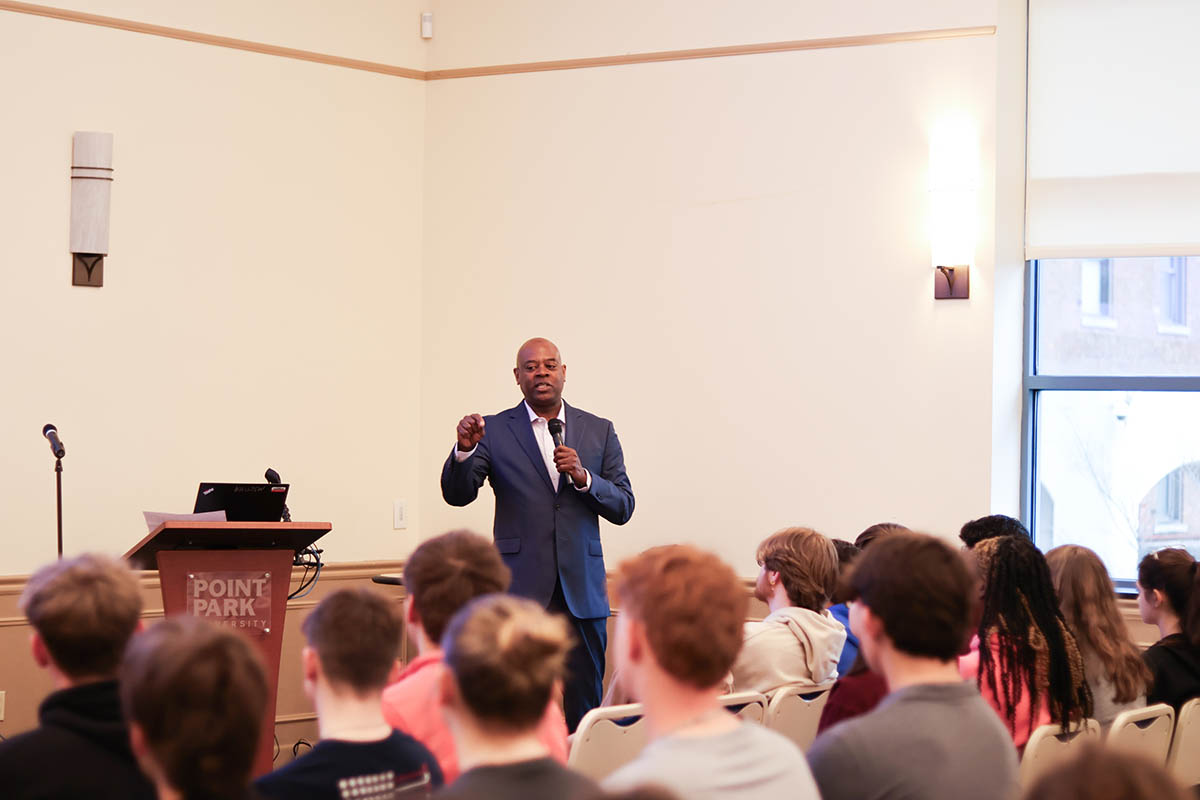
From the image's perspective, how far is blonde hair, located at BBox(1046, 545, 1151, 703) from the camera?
128 inches

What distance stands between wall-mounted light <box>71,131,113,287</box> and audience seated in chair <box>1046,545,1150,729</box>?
4.19 m

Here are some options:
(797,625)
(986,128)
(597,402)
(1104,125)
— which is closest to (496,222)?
(597,402)

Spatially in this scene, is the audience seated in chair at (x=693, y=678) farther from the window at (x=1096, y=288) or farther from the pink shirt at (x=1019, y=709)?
the window at (x=1096, y=288)

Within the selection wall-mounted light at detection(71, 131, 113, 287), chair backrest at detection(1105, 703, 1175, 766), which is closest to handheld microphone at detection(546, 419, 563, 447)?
chair backrest at detection(1105, 703, 1175, 766)

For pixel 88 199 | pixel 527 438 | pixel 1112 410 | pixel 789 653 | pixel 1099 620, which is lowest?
pixel 789 653

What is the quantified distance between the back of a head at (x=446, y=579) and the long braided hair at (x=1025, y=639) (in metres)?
1.39

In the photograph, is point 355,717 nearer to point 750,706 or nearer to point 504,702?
point 504,702

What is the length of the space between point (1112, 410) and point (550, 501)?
2.82 meters

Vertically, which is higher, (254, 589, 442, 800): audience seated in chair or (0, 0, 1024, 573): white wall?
(0, 0, 1024, 573): white wall

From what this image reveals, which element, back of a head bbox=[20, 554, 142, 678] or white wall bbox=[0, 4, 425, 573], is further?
white wall bbox=[0, 4, 425, 573]

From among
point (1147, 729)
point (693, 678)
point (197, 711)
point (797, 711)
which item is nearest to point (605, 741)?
point (797, 711)

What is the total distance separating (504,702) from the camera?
1.63 m

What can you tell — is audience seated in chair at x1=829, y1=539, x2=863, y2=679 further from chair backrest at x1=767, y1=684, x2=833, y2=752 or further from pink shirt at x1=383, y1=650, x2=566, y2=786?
pink shirt at x1=383, y1=650, x2=566, y2=786

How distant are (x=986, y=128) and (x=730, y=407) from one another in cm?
171
